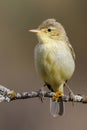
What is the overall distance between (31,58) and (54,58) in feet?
17.2

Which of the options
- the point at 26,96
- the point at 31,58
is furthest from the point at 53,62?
the point at 31,58

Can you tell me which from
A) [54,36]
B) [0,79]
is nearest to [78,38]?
[0,79]

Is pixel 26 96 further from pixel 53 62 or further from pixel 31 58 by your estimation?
pixel 31 58

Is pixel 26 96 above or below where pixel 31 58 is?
above

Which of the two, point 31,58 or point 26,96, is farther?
point 31,58

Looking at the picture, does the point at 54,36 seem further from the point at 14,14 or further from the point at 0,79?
the point at 14,14

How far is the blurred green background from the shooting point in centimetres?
971

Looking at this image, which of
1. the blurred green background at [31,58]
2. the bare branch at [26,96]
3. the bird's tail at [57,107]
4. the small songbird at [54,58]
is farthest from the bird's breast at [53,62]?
the blurred green background at [31,58]

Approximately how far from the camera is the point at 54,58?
22.6 feet

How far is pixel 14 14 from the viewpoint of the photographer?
13.3 meters

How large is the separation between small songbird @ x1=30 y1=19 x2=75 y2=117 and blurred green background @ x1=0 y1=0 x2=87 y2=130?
2413 millimetres

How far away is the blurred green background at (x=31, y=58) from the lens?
382 inches

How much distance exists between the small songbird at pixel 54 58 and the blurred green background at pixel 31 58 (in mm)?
2413

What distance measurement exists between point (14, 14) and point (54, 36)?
6.26 metres
